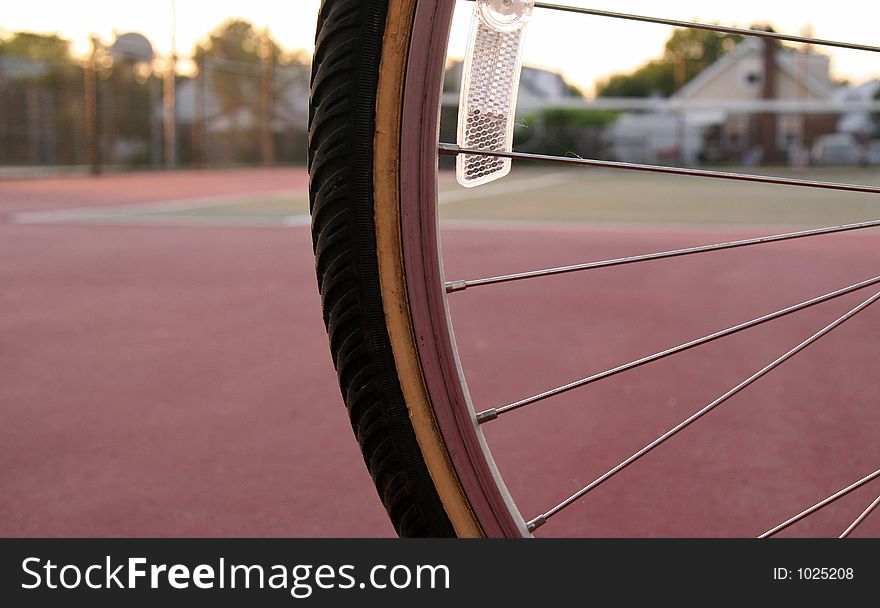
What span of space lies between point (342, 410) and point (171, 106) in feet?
53.2

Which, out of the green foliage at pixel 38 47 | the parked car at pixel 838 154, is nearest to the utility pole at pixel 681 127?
the parked car at pixel 838 154

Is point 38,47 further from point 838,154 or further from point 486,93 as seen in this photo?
point 838,154

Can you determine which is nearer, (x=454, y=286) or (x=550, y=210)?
(x=454, y=286)

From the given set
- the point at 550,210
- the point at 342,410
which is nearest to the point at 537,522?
the point at 342,410

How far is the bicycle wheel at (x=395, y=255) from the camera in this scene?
2.73 ft

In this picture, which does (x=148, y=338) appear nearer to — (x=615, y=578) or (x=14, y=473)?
(x=14, y=473)

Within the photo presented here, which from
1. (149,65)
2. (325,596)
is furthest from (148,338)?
(149,65)

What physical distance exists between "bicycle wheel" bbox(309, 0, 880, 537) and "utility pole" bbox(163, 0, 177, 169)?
57.3ft

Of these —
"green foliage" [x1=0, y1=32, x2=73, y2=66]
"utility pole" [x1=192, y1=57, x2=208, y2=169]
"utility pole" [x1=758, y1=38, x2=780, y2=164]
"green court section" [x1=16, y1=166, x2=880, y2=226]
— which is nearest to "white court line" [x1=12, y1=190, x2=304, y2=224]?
"green court section" [x1=16, y1=166, x2=880, y2=226]

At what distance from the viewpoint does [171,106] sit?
1731 centimetres

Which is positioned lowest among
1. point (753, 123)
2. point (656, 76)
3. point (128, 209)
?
point (128, 209)

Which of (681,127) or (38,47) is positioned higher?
(38,47)

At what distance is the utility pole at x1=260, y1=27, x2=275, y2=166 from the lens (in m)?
21.5

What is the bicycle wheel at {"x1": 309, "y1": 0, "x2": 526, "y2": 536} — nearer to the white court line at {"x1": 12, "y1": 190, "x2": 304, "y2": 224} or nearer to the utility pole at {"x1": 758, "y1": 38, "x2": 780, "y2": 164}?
the white court line at {"x1": 12, "y1": 190, "x2": 304, "y2": 224}
